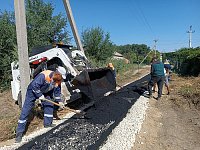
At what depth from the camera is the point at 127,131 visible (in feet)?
19.5

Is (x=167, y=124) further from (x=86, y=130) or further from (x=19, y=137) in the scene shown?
(x=19, y=137)

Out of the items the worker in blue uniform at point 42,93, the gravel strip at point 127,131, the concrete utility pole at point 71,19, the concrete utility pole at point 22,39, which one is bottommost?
the gravel strip at point 127,131

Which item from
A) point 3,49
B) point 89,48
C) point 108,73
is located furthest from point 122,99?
point 89,48

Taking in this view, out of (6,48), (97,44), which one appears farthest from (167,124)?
(97,44)

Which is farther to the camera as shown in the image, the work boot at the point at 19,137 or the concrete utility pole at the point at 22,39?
the concrete utility pole at the point at 22,39

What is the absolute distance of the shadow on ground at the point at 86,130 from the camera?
519cm

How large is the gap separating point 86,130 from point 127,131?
37.8 inches

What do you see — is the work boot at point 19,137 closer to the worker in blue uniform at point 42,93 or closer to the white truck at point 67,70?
the worker in blue uniform at point 42,93

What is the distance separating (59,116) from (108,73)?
10.3 feet

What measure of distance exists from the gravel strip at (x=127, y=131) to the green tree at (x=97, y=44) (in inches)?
824

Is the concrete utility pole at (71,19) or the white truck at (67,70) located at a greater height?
the concrete utility pole at (71,19)

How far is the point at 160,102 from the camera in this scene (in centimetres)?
1021

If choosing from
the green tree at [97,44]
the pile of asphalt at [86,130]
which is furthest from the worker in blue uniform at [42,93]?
the green tree at [97,44]

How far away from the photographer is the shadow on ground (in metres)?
5.19
